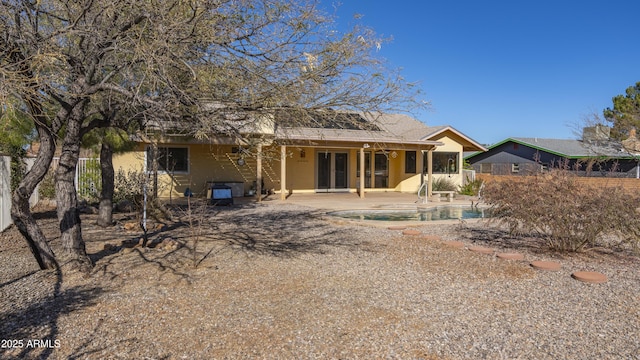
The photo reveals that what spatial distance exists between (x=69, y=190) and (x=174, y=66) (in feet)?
8.15

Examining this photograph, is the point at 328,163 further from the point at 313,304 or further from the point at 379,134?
the point at 313,304

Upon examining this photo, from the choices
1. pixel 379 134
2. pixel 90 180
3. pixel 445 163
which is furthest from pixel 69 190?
pixel 445 163

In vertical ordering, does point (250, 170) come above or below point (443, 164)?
below

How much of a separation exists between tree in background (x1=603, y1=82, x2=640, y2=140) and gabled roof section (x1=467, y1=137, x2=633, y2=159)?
71 centimetres

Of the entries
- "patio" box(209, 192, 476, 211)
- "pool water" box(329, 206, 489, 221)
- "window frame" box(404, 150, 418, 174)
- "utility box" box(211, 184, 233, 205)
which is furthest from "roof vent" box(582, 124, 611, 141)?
"utility box" box(211, 184, 233, 205)

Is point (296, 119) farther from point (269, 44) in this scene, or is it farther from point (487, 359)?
point (487, 359)

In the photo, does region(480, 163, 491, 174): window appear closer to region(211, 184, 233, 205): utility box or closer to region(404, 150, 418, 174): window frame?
region(404, 150, 418, 174): window frame

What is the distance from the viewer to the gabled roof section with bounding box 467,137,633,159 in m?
24.3

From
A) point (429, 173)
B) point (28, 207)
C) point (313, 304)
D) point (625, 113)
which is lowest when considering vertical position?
point (313, 304)

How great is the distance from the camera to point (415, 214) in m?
14.7

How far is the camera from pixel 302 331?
4277mm

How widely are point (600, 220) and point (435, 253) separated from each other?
2.76 meters

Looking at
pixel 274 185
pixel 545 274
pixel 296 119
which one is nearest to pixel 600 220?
pixel 545 274

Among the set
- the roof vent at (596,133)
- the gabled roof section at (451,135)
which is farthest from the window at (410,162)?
the roof vent at (596,133)
